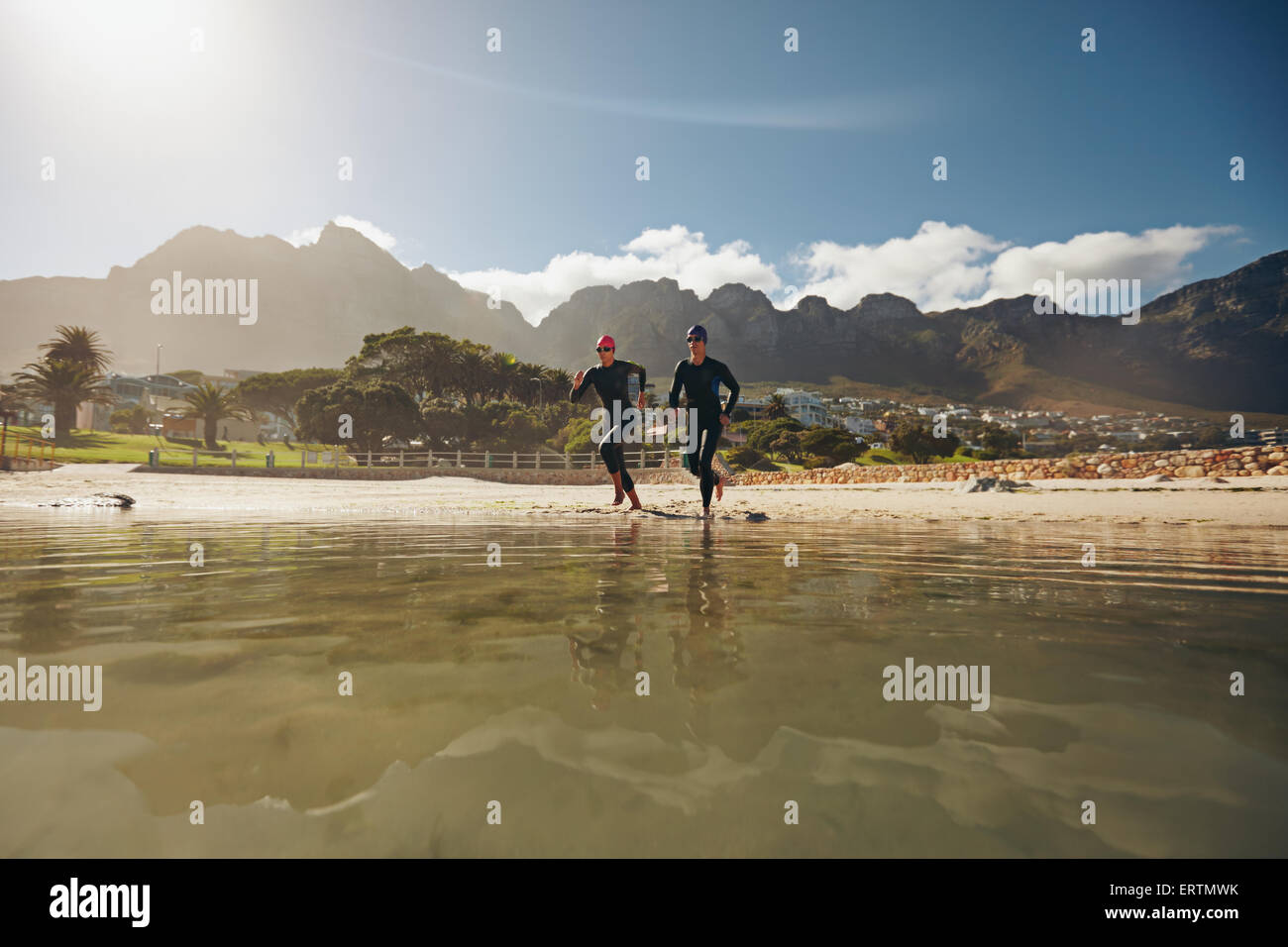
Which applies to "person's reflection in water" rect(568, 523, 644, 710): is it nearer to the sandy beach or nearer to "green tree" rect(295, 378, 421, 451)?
the sandy beach

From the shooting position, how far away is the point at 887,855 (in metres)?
0.93

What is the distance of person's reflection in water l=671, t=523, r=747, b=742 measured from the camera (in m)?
1.47

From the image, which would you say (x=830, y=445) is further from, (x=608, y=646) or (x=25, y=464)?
(x=608, y=646)

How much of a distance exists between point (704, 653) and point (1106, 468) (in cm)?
1733

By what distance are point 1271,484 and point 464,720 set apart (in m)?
15.4

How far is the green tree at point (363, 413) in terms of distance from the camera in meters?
44.5

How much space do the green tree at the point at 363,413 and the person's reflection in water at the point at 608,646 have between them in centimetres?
4652

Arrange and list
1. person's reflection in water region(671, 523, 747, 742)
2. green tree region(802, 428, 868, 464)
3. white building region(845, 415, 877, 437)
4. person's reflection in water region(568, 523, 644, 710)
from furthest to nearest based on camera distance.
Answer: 1. white building region(845, 415, 877, 437)
2. green tree region(802, 428, 868, 464)
3. person's reflection in water region(568, 523, 644, 710)
4. person's reflection in water region(671, 523, 747, 742)

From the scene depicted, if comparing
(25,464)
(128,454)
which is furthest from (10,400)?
(25,464)

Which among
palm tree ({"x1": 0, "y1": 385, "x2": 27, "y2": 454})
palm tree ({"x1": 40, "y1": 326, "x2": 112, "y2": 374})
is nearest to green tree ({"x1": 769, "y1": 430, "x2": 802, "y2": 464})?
palm tree ({"x1": 40, "y1": 326, "x2": 112, "y2": 374})

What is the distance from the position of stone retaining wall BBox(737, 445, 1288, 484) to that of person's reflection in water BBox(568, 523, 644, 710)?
50.8 feet

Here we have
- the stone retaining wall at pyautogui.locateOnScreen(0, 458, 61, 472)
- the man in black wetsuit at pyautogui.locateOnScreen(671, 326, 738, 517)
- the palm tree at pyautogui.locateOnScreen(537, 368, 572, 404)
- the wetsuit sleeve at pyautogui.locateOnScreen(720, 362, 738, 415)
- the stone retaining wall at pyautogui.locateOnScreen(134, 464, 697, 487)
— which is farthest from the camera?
the palm tree at pyautogui.locateOnScreen(537, 368, 572, 404)

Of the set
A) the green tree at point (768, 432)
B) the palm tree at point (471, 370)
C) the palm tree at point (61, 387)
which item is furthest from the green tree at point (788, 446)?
the palm tree at point (61, 387)
